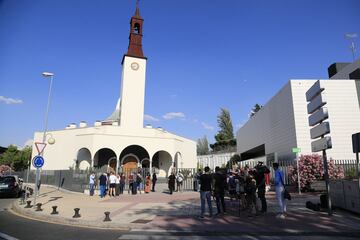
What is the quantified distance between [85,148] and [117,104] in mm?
14928

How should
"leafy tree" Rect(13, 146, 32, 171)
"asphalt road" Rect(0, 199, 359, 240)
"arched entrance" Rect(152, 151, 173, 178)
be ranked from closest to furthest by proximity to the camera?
"asphalt road" Rect(0, 199, 359, 240)
"arched entrance" Rect(152, 151, 173, 178)
"leafy tree" Rect(13, 146, 32, 171)

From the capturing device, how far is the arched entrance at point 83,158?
103ft

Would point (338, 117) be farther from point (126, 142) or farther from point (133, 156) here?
point (133, 156)

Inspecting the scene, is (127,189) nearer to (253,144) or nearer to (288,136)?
(288,136)

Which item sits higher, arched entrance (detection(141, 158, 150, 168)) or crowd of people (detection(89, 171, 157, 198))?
arched entrance (detection(141, 158, 150, 168))

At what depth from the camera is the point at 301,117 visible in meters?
24.8

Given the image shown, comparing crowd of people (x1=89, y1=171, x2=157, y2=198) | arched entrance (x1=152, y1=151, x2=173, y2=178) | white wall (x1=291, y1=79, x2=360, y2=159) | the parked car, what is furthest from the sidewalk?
arched entrance (x1=152, y1=151, x2=173, y2=178)

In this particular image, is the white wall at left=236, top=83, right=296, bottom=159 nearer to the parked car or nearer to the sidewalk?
the sidewalk

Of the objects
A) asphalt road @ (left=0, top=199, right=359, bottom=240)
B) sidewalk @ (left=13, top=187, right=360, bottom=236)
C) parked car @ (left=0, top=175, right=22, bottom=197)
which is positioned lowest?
asphalt road @ (left=0, top=199, right=359, bottom=240)

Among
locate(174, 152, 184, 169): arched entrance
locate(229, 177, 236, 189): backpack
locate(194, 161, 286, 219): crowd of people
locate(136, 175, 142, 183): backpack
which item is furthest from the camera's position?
locate(174, 152, 184, 169): arched entrance

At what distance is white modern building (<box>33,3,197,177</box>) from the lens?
30297 millimetres

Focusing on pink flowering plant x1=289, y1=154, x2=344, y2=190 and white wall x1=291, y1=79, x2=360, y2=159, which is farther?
white wall x1=291, y1=79, x2=360, y2=159

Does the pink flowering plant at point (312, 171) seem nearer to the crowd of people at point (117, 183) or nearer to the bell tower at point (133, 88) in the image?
the crowd of people at point (117, 183)

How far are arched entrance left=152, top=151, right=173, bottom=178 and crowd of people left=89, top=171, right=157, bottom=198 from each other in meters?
10.2
